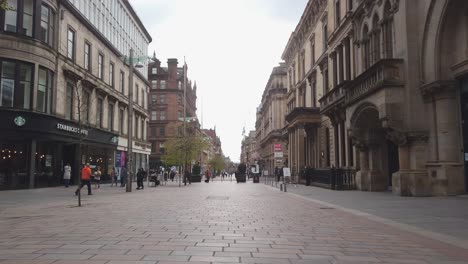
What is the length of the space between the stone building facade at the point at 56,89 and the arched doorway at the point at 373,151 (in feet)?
48.7

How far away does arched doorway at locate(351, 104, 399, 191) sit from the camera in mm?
23844

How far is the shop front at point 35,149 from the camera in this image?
27125 millimetres

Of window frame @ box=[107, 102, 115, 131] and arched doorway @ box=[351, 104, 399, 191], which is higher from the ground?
window frame @ box=[107, 102, 115, 131]

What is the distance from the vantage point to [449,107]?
18.3 m

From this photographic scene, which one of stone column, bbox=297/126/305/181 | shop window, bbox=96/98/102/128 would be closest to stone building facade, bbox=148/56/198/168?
shop window, bbox=96/98/102/128

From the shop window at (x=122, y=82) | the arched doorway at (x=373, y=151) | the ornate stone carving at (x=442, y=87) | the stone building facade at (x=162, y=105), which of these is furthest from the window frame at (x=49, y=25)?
the stone building facade at (x=162, y=105)

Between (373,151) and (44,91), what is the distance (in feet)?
72.0

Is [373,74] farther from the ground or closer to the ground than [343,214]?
farther from the ground

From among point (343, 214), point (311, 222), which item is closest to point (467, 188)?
point (343, 214)

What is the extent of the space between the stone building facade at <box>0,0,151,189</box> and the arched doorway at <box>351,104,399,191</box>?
1484cm

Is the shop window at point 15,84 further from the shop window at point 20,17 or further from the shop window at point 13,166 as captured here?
the shop window at point 13,166

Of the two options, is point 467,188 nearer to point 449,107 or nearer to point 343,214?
point 449,107

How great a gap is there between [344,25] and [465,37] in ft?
42.3

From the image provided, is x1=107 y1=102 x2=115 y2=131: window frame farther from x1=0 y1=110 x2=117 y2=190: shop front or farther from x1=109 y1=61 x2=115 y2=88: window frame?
x1=0 y1=110 x2=117 y2=190: shop front
